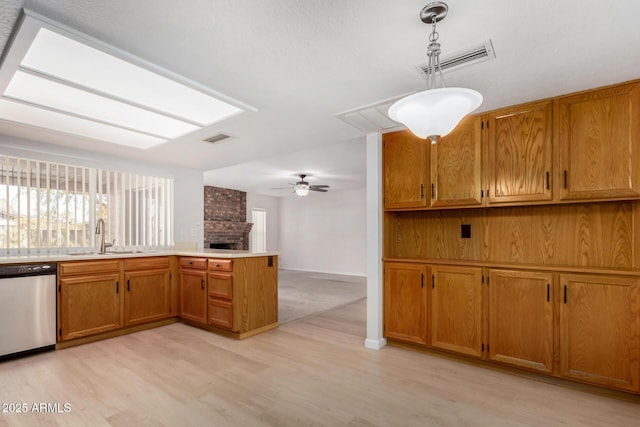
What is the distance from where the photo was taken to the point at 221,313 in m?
3.66

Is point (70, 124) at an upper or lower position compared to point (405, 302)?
upper

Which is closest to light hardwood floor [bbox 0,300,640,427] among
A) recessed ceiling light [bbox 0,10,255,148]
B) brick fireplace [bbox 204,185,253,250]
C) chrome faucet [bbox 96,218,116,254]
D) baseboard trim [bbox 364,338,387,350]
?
baseboard trim [bbox 364,338,387,350]

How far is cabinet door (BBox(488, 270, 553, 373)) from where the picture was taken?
98.4 inches

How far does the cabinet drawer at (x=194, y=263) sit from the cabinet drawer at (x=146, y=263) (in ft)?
0.66

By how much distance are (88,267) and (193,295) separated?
3.88 ft

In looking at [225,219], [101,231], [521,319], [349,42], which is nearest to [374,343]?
[521,319]

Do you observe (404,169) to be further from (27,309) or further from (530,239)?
(27,309)

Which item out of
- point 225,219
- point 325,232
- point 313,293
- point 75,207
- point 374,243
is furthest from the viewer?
point 325,232

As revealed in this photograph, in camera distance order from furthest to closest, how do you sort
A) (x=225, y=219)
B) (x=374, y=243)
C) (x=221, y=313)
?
(x=225, y=219), (x=221, y=313), (x=374, y=243)

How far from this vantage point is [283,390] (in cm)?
237

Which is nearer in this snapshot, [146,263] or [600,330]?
[600,330]

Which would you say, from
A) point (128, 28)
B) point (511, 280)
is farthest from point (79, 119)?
point (511, 280)

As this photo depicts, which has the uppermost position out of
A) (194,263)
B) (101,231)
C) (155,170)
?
(155,170)

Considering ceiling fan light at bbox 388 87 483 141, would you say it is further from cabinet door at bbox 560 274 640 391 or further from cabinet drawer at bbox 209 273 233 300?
cabinet drawer at bbox 209 273 233 300
